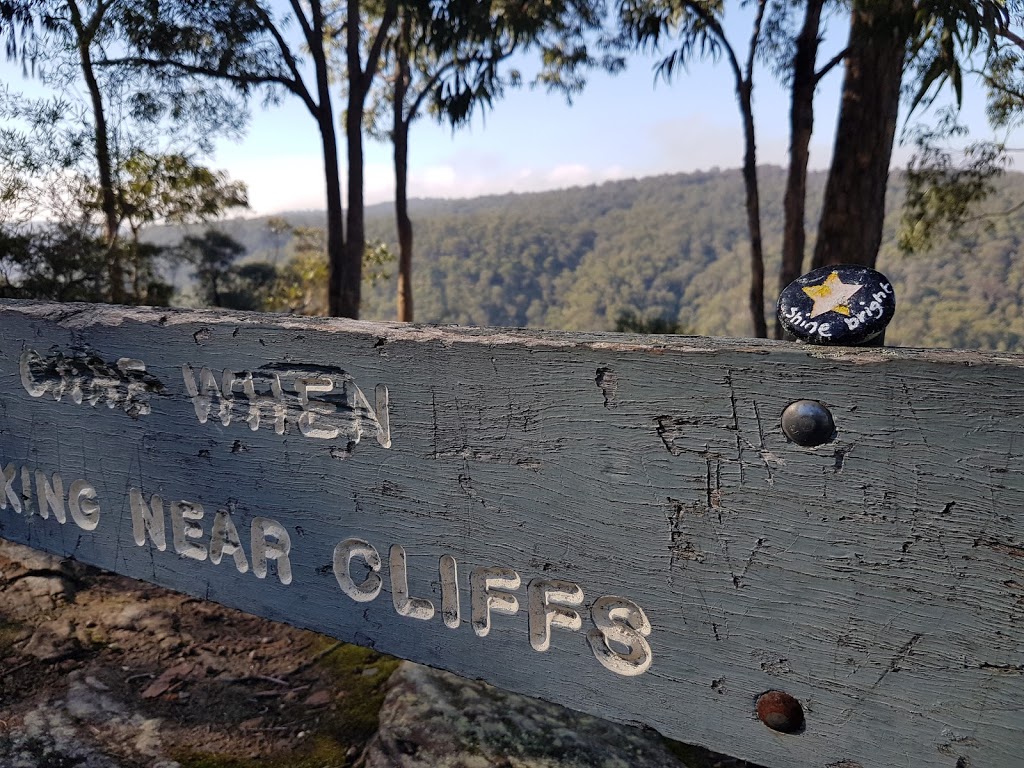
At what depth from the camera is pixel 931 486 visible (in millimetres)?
752

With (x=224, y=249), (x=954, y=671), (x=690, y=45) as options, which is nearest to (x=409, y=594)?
(x=954, y=671)

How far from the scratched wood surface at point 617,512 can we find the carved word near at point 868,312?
82mm

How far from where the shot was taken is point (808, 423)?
2.60 ft

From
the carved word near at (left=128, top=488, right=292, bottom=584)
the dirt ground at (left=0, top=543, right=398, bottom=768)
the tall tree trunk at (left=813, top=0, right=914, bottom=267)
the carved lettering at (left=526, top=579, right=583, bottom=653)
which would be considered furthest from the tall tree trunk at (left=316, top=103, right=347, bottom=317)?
the carved lettering at (left=526, top=579, right=583, bottom=653)

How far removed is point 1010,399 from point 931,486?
0.35 ft

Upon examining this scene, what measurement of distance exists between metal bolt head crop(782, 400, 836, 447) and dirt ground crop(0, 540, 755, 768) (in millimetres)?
754

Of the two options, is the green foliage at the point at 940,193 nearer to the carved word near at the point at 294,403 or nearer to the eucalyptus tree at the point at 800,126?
the eucalyptus tree at the point at 800,126

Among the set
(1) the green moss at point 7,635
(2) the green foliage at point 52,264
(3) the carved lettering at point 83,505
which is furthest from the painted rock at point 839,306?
(2) the green foliage at point 52,264

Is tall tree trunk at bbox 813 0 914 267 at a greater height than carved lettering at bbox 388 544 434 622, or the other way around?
tall tree trunk at bbox 813 0 914 267

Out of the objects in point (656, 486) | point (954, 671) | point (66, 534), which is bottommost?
point (66, 534)

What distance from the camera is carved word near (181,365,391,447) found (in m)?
1.11

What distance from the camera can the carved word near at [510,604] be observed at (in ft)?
3.17

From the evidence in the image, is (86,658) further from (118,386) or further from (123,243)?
(123,243)

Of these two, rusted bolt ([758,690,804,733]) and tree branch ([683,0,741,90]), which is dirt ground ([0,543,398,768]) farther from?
tree branch ([683,0,741,90])
